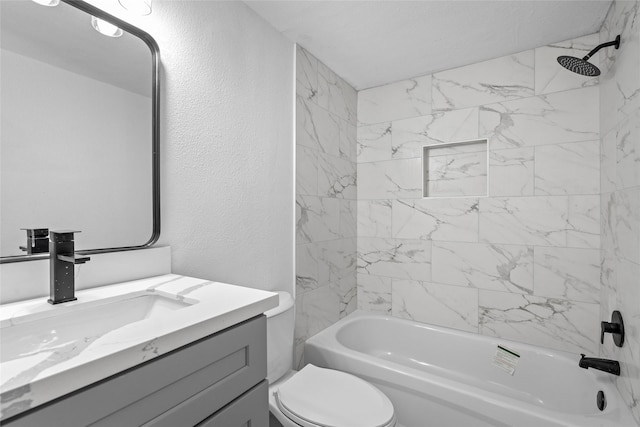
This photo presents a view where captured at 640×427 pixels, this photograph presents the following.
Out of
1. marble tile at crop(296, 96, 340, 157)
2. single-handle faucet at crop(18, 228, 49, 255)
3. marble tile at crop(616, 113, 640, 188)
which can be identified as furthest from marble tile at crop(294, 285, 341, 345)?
marble tile at crop(616, 113, 640, 188)

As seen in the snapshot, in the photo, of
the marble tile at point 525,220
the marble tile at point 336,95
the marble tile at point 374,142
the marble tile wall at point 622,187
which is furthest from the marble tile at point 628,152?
the marble tile at point 336,95

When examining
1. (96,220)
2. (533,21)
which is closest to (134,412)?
(96,220)

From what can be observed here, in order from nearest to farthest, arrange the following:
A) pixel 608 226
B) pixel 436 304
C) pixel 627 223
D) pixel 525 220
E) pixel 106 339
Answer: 1. pixel 106 339
2. pixel 627 223
3. pixel 608 226
4. pixel 525 220
5. pixel 436 304

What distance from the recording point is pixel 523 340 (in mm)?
2070

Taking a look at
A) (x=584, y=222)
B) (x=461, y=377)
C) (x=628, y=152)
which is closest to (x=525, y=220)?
(x=584, y=222)

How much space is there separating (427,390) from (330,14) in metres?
2.05

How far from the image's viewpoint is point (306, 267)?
6.83 ft

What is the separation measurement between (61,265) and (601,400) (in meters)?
2.28

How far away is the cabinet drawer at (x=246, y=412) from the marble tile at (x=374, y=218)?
1863 millimetres

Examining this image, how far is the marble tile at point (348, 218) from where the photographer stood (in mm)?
2486

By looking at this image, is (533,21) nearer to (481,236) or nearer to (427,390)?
(481,236)

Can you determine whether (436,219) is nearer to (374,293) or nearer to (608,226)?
(374,293)

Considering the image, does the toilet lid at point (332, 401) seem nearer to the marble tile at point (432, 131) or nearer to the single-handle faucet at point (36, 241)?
the single-handle faucet at point (36, 241)

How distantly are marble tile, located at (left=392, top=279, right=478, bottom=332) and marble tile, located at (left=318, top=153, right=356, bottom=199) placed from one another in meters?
0.85
